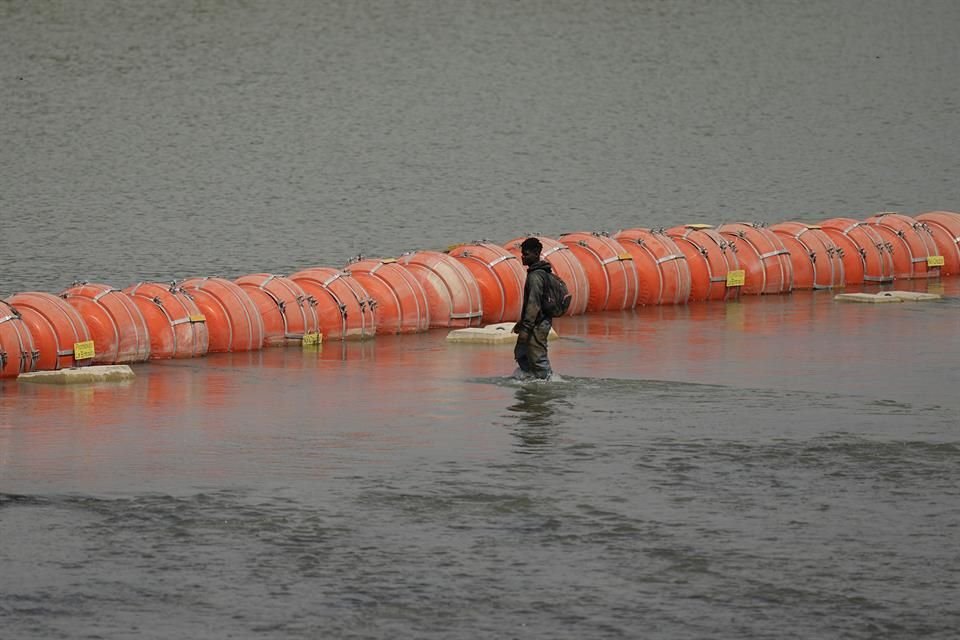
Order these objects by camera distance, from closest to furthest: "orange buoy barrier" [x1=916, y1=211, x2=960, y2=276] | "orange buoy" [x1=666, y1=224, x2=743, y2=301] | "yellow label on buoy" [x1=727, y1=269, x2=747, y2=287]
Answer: "orange buoy" [x1=666, y1=224, x2=743, y2=301], "yellow label on buoy" [x1=727, y1=269, x2=747, y2=287], "orange buoy barrier" [x1=916, y1=211, x2=960, y2=276]

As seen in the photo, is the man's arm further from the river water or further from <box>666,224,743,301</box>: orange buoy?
<box>666,224,743,301</box>: orange buoy

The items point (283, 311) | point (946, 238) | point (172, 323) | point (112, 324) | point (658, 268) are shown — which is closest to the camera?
point (112, 324)

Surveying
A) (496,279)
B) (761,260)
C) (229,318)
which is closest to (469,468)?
(229,318)

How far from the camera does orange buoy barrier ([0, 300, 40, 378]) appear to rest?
2383 cm

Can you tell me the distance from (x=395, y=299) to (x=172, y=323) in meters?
4.26

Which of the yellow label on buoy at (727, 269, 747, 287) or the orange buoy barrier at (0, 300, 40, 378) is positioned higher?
the yellow label on buoy at (727, 269, 747, 287)

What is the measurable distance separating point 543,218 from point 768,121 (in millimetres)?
30318

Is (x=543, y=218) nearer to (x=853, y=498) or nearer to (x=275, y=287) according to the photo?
(x=275, y=287)

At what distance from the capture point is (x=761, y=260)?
35.4m

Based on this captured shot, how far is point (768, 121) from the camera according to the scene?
9112cm

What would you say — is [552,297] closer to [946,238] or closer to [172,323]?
[172,323]

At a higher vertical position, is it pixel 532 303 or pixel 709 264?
pixel 709 264

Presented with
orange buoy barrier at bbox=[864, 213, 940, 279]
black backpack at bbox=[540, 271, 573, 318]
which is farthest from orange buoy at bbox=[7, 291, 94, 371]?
orange buoy barrier at bbox=[864, 213, 940, 279]

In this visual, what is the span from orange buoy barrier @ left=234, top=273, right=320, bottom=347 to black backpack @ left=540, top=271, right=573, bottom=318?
19.6 feet
